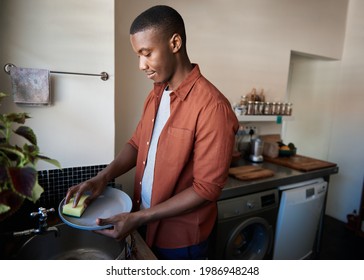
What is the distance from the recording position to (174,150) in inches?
36.7

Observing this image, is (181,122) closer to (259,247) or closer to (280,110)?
(259,247)

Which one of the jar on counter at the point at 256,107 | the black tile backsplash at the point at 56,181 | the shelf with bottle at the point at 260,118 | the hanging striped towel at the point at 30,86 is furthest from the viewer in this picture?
A: the jar on counter at the point at 256,107

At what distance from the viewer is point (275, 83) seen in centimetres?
248

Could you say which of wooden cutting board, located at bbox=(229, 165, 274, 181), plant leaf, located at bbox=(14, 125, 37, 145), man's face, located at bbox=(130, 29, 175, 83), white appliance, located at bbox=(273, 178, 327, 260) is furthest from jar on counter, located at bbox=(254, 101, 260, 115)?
plant leaf, located at bbox=(14, 125, 37, 145)

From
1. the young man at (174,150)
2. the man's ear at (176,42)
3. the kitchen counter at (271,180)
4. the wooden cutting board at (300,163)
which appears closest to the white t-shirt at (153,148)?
the young man at (174,150)

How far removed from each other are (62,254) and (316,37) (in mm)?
2899

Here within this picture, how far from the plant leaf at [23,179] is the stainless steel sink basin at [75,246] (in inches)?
23.0

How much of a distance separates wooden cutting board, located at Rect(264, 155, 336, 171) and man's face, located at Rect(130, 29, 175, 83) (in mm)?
1526

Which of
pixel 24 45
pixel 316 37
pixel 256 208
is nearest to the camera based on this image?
pixel 24 45

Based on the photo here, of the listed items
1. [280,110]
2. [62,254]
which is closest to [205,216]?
[62,254]

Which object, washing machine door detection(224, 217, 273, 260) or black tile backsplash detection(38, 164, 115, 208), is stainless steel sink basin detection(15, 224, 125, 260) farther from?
washing machine door detection(224, 217, 273, 260)

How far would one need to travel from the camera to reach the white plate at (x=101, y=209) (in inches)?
32.5

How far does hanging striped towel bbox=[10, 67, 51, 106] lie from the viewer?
1066mm

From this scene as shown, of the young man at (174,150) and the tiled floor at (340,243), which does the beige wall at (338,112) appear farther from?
the young man at (174,150)
